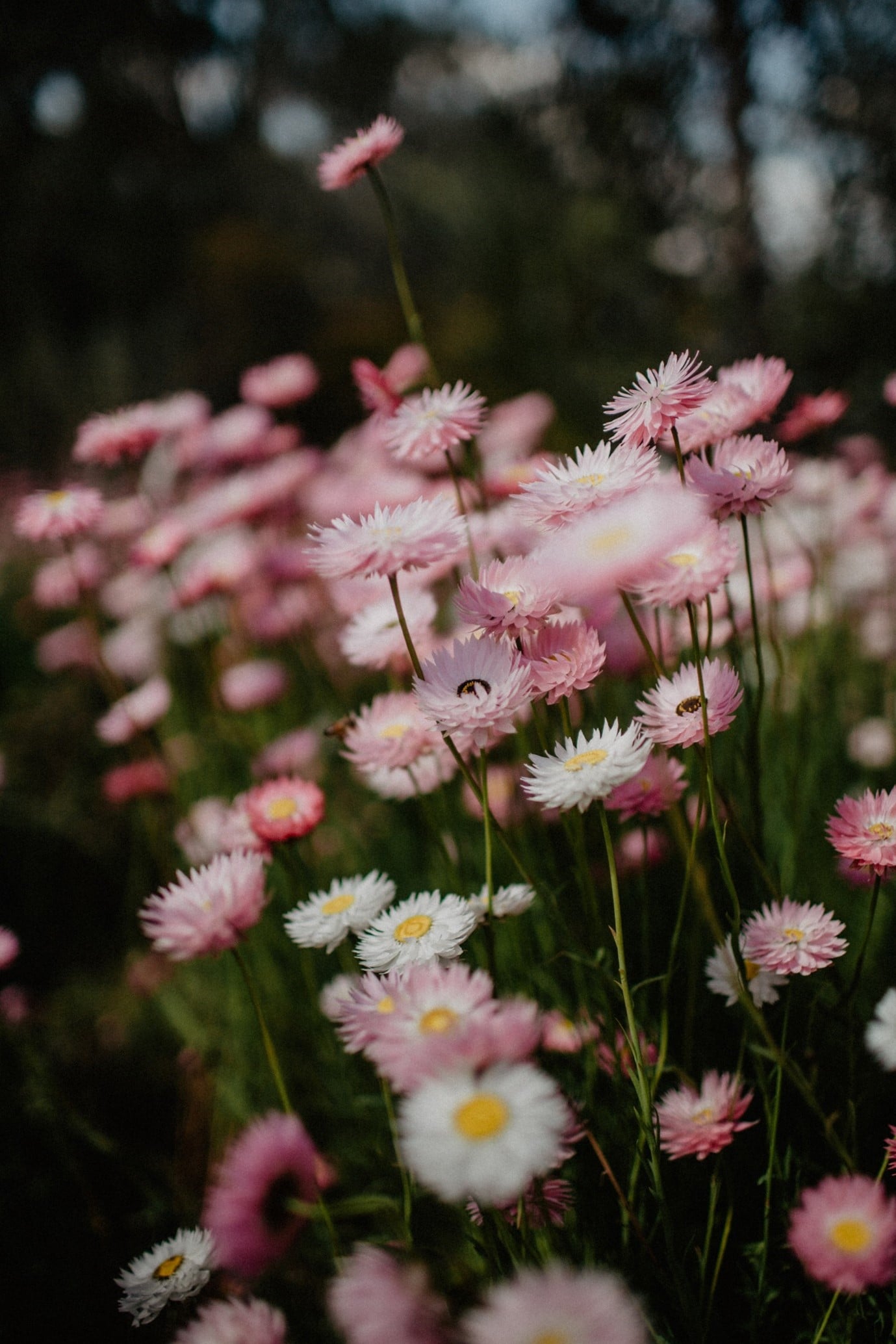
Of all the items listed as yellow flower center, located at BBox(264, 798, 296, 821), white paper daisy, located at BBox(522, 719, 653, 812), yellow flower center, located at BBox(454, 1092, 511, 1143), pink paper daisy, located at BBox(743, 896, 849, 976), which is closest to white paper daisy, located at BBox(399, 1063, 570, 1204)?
yellow flower center, located at BBox(454, 1092, 511, 1143)

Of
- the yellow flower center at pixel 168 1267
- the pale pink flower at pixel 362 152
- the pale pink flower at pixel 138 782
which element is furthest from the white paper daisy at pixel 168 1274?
the pale pink flower at pixel 362 152

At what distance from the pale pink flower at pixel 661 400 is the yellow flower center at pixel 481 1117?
1.63 feet

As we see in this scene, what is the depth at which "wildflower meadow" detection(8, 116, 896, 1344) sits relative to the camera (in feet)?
1.75

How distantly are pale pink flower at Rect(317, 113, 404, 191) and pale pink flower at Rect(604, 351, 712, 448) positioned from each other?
1.58 feet

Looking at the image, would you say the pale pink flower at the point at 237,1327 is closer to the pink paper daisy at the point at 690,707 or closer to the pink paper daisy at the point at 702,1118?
the pink paper daisy at the point at 702,1118

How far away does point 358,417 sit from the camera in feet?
17.3

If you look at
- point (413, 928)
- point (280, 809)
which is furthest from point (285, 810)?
point (413, 928)

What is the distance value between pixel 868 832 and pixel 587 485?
38 centimetres

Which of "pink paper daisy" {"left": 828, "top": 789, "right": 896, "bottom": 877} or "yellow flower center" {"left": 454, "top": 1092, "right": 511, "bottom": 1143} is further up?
"pink paper daisy" {"left": 828, "top": 789, "right": 896, "bottom": 877}

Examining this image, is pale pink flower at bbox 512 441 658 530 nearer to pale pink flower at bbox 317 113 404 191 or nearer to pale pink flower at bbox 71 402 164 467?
pale pink flower at bbox 317 113 404 191

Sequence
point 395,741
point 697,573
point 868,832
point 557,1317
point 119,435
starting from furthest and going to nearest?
point 119,435 → point 395,741 → point 868,832 → point 697,573 → point 557,1317

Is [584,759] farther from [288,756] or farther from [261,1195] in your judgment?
[288,756]

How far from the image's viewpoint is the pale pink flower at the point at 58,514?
117 cm

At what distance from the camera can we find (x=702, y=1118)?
0.74 meters
